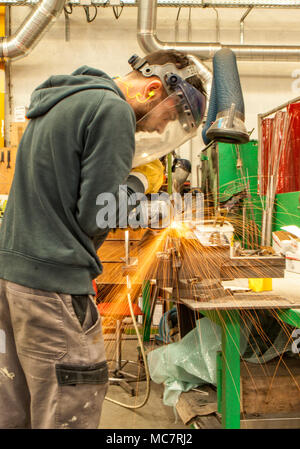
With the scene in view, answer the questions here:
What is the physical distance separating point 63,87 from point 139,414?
2.39 metres

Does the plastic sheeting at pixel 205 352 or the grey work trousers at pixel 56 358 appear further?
the plastic sheeting at pixel 205 352

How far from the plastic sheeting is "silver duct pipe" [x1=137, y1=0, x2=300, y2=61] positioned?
3.25m

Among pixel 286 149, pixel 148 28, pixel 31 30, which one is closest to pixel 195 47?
pixel 148 28

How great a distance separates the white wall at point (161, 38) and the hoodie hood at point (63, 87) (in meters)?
4.24

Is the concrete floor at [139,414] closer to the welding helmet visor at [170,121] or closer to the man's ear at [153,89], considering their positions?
the welding helmet visor at [170,121]

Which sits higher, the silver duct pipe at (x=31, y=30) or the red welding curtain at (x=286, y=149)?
the silver duct pipe at (x=31, y=30)

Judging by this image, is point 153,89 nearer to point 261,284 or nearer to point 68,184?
point 68,184

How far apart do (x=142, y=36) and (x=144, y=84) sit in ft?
12.1

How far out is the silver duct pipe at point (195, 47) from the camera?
14.8 ft

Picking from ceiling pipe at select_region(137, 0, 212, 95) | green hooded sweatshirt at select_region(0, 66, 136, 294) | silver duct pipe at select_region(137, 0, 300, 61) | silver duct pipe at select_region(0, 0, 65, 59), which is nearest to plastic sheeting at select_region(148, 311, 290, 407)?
green hooded sweatshirt at select_region(0, 66, 136, 294)

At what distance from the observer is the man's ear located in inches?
54.1

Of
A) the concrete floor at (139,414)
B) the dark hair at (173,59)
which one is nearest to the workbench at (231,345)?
the concrete floor at (139,414)

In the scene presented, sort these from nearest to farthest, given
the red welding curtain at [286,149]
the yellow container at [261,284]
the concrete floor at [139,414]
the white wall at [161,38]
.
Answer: the yellow container at [261,284] < the concrete floor at [139,414] < the red welding curtain at [286,149] < the white wall at [161,38]

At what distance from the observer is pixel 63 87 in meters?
1.10
